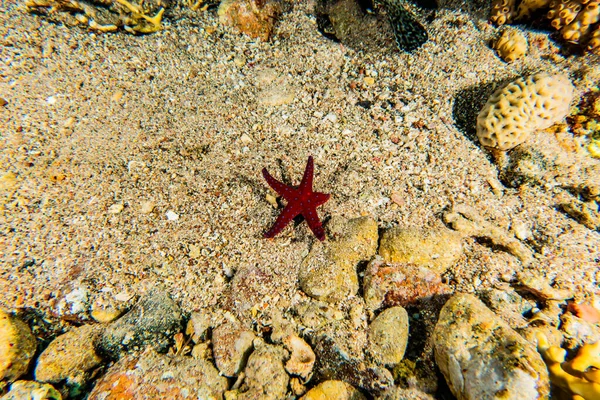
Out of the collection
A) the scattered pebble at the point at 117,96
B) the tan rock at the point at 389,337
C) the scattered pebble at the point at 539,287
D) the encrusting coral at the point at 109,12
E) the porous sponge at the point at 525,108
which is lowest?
the tan rock at the point at 389,337

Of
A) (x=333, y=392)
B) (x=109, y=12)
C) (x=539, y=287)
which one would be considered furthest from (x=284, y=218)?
(x=109, y=12)

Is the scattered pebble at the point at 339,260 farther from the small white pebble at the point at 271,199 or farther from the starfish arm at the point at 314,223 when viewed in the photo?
the small white pebble at the point at 271,199

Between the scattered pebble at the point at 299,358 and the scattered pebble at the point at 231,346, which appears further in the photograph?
the scattered pebble at the point at 231,346

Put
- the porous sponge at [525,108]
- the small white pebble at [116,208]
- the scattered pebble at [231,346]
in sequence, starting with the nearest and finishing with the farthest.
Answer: the scattered pebble at [231,346]
the porous sponge at [525,108]
the small white pebble at [116,208]

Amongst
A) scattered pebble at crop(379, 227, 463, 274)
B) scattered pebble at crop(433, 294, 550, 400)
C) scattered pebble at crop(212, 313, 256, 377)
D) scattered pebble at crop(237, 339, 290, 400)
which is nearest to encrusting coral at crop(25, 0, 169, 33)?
scattered pebble at crop(212, 313, 256, 377)

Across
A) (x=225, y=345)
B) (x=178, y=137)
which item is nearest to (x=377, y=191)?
(x=225, y=345)

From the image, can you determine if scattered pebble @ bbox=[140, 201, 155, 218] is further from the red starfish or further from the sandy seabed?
A: the red starfish

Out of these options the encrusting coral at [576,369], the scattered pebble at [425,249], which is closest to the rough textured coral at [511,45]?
the scattered pebble at [425,249]

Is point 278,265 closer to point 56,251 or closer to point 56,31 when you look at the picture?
point 56,251
